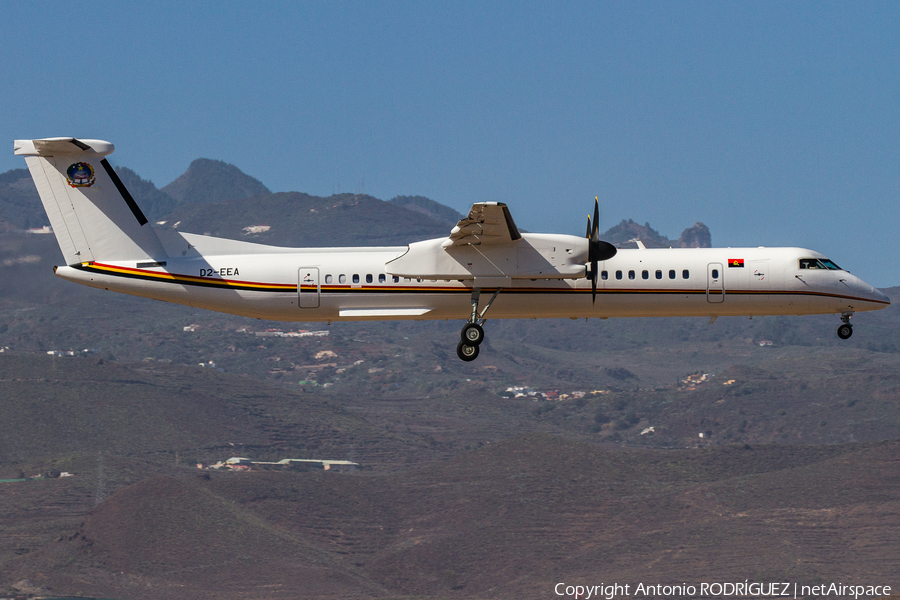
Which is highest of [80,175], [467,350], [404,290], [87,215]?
[80,175]

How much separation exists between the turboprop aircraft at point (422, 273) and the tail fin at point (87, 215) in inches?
1.7

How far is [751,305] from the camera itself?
138 ft

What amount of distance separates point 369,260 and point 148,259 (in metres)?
8.93

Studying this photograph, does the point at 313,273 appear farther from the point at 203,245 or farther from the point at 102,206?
the point at 102,206

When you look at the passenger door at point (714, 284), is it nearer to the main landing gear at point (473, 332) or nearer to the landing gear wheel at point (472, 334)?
the main landing gear at point (473, 332)

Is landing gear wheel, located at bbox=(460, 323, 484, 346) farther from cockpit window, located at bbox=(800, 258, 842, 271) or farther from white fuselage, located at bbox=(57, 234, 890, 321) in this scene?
cockpit window, located at bbox=(800, 258, 842, 271)

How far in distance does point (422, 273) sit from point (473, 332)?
2899mm

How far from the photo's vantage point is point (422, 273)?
39.7 meters

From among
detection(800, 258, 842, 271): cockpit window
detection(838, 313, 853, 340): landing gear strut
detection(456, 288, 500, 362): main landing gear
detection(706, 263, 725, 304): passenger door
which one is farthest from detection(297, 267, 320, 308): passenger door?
detection(838, 313, 853, 340): landing gear strut

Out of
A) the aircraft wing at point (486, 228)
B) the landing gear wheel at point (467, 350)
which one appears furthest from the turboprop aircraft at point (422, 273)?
the aircraft wing at point (486, 228)

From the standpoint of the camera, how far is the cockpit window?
140 ft

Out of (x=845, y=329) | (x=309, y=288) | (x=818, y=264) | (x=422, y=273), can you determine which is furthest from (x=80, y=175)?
(x=845, y=329)

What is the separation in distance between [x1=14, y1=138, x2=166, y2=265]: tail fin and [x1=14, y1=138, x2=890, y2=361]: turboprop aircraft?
0.04 m

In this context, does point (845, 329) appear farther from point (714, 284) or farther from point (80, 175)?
point (80, 175)
